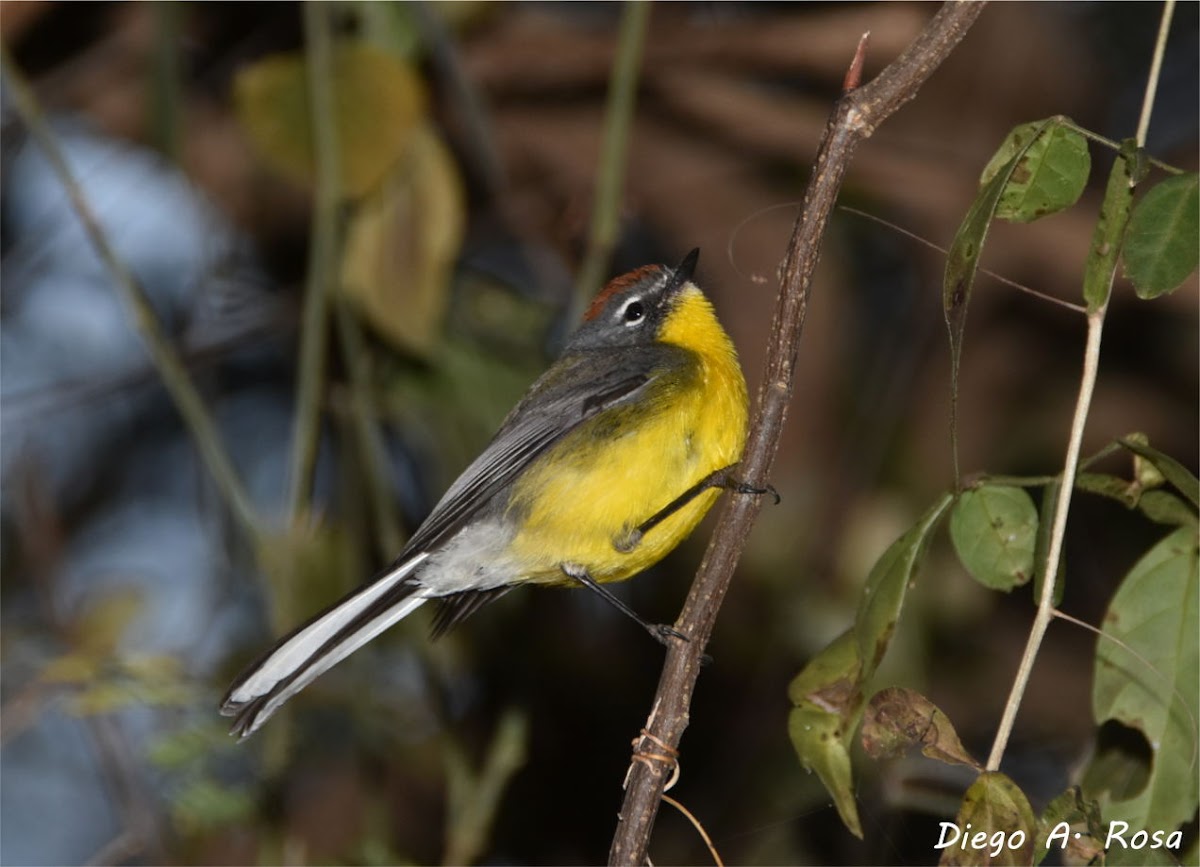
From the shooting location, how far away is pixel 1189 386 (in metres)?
5.81

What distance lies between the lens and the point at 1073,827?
6.88 feet

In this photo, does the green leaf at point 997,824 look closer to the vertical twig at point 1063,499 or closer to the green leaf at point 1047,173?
the vertical twig at point 1063,499

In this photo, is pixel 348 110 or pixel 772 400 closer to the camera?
pixel 772 400

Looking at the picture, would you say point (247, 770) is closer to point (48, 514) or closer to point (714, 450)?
point (48, 514)

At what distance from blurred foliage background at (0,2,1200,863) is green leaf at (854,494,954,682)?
2020 mm

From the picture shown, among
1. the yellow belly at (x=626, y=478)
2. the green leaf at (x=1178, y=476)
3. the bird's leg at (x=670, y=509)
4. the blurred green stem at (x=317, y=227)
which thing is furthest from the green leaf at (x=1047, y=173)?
the blurred green stem at (x=317, y=227)

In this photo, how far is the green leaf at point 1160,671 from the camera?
2301 mm

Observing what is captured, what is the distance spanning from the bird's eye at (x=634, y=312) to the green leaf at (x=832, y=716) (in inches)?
73.9

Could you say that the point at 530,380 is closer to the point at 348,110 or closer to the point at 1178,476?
the point at 348,110

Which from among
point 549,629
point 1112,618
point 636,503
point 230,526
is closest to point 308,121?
point 636,503

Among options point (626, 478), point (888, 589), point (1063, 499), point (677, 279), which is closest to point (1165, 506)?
point (1063, 499)

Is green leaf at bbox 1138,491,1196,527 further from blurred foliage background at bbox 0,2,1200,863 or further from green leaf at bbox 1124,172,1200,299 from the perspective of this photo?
blurred foliage background at bbox 0,2,1200,863

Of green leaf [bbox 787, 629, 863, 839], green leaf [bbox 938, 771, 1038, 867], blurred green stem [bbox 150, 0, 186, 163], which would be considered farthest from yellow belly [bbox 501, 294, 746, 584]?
blurred green stem [bbox 150, 0, 186, 163]

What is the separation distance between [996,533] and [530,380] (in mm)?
2703
